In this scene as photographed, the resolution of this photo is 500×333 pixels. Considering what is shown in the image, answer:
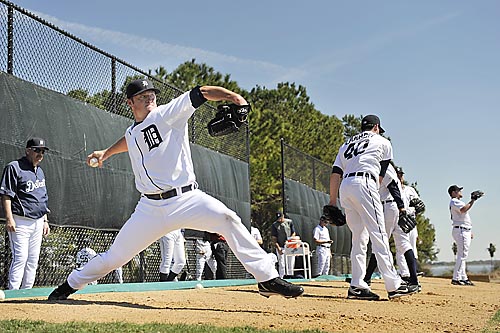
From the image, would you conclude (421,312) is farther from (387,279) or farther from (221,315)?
(221,315)

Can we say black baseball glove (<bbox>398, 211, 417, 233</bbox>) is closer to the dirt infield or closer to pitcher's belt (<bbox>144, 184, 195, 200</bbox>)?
the dirt infield

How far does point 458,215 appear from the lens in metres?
15.7

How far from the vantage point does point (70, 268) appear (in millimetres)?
10055

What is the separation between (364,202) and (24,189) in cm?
398

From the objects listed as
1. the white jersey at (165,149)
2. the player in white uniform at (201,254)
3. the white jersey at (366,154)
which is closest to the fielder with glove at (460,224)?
the player in white uniform at (201,254)

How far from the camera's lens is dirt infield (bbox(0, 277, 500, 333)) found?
5137 mm

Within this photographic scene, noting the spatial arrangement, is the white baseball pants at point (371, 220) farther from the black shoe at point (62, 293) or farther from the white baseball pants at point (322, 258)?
the white baseball pants at point (322, 258)

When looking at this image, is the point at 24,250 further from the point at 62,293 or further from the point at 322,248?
the point at 322,248

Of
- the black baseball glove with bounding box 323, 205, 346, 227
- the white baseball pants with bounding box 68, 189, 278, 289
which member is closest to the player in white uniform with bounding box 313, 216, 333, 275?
the black baseball glove with bounding box 323, 205, 346, 227

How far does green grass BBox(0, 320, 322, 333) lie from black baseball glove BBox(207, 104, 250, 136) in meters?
1.76

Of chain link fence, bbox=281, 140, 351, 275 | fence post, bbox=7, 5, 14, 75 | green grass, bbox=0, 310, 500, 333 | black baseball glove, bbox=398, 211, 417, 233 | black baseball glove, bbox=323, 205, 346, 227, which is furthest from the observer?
chain link fence, bbox=281, 140, 351, 275

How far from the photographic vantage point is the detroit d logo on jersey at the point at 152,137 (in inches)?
225

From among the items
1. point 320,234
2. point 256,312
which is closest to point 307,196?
point 320,234

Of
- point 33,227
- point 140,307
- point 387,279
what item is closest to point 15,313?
point 140,307
